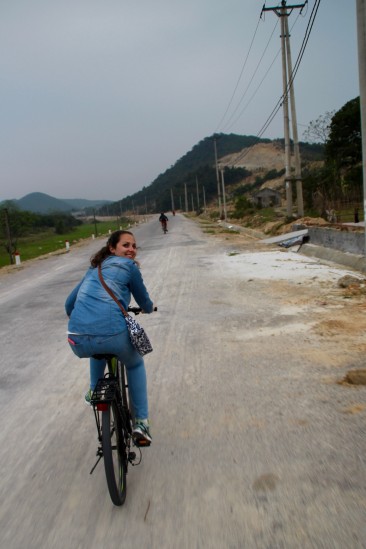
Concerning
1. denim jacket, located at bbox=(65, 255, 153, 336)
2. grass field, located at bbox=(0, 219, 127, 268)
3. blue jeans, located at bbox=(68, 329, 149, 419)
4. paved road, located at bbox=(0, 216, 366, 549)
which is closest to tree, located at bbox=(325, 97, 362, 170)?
grass field, located at bbox=(0, 219, 127, 268)

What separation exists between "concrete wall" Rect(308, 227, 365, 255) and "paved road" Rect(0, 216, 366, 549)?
22.3 ft

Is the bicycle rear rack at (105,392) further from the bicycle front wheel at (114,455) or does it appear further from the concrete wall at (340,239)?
the concrete wall at (340,239)

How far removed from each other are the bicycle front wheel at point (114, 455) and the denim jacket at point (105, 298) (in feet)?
1.61

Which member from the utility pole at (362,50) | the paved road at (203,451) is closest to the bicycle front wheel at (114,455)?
the paved road at (203,451)

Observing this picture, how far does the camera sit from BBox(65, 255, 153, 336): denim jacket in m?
2.85

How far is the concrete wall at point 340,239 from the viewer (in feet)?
Result: 41.3

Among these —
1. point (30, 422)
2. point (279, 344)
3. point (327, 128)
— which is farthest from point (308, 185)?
point (30, 422)

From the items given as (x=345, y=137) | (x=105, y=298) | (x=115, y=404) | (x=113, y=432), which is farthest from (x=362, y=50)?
(x=345, y=137)

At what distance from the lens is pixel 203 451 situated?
10.8ft

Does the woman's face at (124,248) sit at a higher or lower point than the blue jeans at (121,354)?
higher

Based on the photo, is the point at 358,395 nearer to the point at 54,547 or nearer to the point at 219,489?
the point at 219,489

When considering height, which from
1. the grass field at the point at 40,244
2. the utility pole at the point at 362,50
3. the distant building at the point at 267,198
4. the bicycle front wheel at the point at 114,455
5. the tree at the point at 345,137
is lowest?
the grass field at the point at 40,244

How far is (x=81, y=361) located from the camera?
18.7ft

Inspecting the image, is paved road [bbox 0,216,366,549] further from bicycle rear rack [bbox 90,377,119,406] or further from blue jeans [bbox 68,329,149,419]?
bicycle rear rack [bbox 90,377,119,406]
